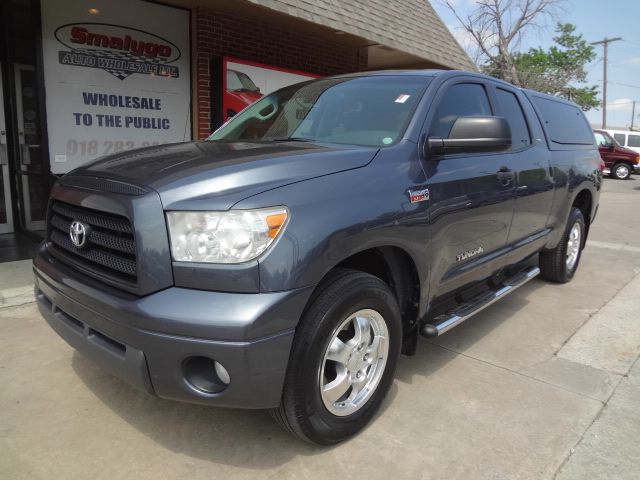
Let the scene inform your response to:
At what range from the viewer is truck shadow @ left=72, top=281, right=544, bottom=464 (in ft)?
8.11

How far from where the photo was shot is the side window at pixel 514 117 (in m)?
4.07

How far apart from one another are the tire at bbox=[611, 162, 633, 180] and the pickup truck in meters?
24.1

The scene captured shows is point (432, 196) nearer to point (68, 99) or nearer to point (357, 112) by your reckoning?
point (357, 112)

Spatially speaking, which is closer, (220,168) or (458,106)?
(220,168)

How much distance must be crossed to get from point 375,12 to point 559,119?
4.23 m

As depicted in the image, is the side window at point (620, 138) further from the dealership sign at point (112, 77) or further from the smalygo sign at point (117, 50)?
the smalygo sign at point (117, 50)

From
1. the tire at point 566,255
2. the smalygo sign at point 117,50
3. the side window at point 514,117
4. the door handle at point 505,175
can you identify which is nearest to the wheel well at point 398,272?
the door handle at point 505,175

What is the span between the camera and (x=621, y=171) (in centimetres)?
2398

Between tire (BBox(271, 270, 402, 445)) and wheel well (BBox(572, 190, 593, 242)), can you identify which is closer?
tire (BBox(271, 270, 402, 445))

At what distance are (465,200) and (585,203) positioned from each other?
11.2 ft

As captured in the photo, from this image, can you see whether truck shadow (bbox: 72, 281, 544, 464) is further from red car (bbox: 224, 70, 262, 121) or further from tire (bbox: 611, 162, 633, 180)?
tire (bbox: 611, 162, 633, 180)

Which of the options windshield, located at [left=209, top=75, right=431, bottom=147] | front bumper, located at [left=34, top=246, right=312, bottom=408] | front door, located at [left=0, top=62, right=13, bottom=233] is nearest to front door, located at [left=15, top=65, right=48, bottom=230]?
front door, located at [left=0, top=62, right=13, bottom=233]

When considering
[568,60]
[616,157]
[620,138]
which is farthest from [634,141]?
[568,60]

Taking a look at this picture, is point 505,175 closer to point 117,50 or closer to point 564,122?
point 564,122
